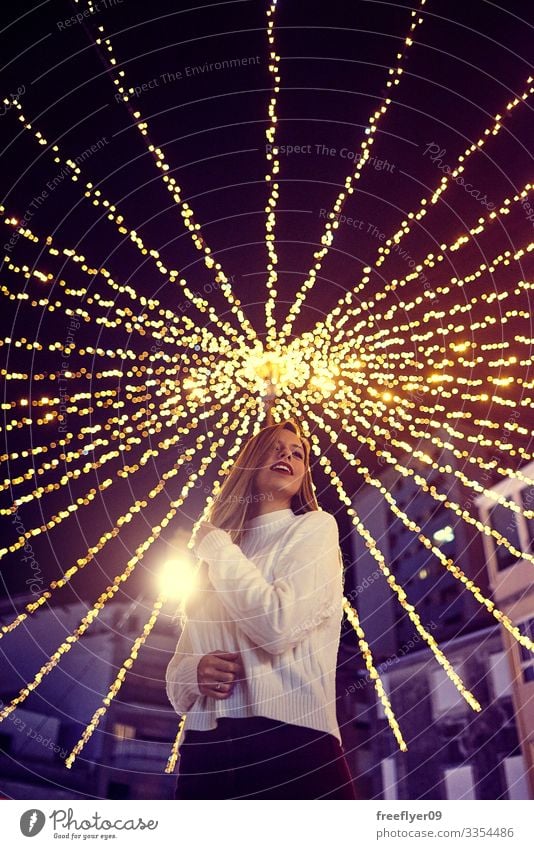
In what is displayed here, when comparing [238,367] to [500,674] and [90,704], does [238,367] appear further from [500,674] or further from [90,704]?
[500,674]

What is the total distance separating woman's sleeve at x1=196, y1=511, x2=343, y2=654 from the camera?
198 cm

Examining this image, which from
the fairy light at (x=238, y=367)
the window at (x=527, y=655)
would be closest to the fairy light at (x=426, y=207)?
the fairy light at (x=238, y=367)

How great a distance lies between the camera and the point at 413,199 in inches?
116

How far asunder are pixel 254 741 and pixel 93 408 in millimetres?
1526

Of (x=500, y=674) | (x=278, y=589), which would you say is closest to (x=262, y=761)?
(x=278, y=589)

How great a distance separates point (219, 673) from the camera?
2061 mm

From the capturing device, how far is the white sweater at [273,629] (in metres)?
1.99

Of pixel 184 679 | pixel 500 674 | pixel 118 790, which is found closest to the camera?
pixel 184 679

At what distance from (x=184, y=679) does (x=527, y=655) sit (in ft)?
5.76

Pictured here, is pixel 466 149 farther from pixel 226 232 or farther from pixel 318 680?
pixel 318 680

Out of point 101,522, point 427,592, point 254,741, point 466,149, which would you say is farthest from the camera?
point 427,592

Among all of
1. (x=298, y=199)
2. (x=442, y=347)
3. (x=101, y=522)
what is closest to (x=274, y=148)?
(x=298, y=199)

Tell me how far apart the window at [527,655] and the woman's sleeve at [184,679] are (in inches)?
60.0

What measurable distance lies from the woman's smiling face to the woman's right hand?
536 millimetres
